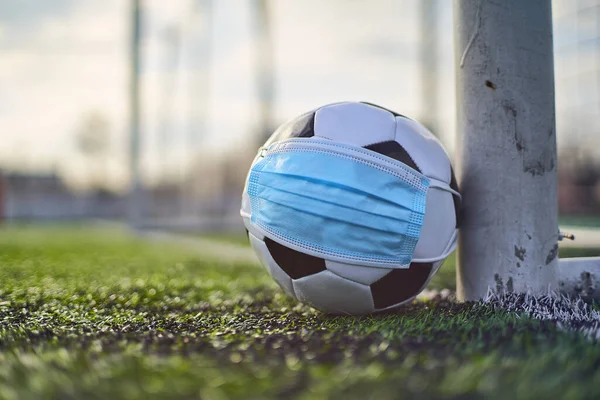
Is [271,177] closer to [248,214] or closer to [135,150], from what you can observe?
[248,214]

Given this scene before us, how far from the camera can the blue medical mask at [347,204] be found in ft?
6.79

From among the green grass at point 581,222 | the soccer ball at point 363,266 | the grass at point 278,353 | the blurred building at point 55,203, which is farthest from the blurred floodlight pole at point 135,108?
the blurred building at point 55,203

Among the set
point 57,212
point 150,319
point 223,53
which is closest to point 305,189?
point 150,319

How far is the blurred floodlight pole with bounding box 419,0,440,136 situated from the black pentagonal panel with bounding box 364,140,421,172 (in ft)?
50.5

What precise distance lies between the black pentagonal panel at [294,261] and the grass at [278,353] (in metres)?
0.20

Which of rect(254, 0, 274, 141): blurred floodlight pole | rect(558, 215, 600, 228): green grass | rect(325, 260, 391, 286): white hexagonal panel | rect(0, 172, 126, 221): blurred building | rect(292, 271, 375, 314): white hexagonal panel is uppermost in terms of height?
rect(254, 0, 274, 141): blurred floodlight pole

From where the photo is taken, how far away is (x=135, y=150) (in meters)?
13.8

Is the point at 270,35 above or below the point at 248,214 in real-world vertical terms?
above

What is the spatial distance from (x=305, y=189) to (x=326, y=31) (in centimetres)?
1445

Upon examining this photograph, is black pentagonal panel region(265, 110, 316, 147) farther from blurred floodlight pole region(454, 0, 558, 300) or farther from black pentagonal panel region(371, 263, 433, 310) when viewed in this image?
blurred floodlight pole region(454, 0, 558, 300)

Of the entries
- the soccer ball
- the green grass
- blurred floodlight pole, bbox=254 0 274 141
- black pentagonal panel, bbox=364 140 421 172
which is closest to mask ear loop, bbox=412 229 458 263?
the soccer ball

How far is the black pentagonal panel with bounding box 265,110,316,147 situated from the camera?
2.25 m

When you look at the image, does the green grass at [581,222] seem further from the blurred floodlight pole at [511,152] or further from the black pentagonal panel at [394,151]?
the black pentagonal panel at [394,151]

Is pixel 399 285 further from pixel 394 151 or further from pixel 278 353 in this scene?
pixel 278 353
